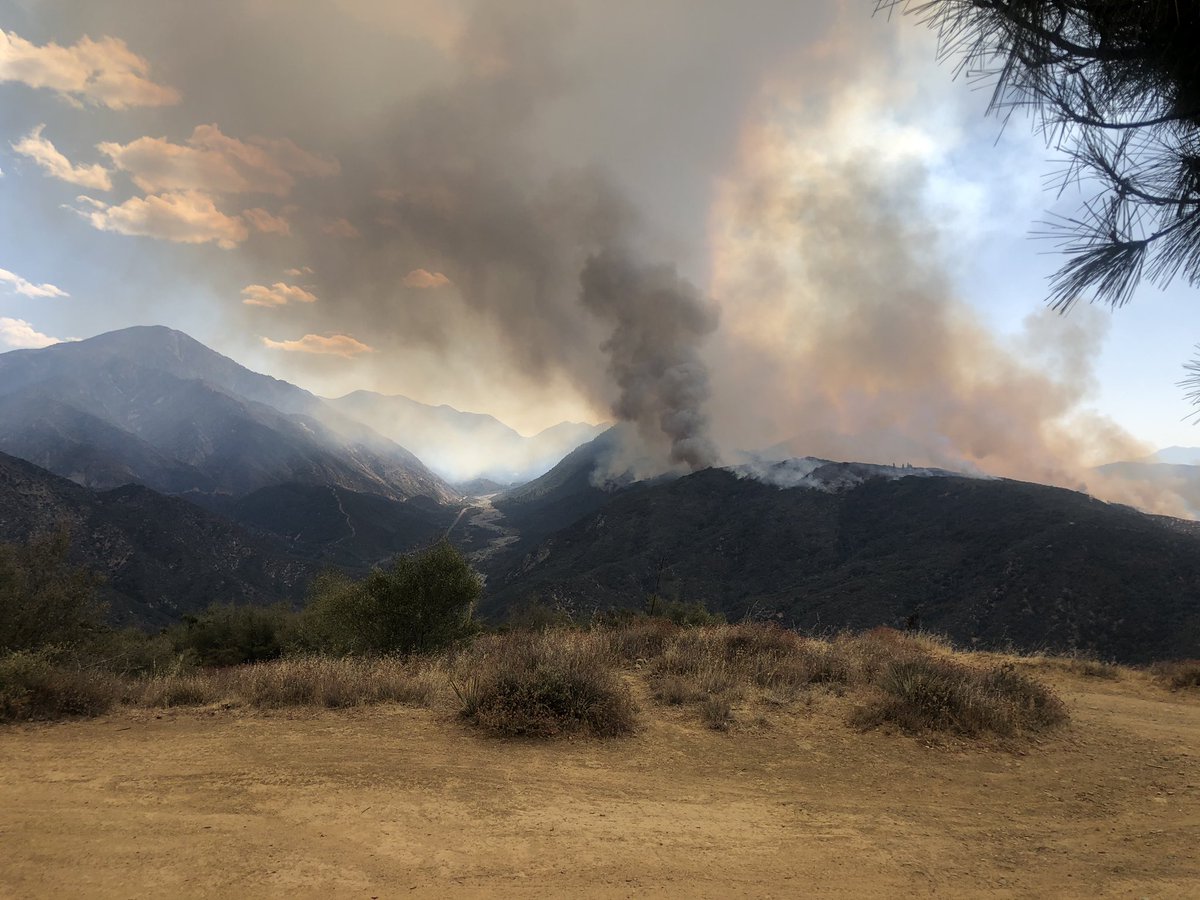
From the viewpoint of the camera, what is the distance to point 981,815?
4.64m

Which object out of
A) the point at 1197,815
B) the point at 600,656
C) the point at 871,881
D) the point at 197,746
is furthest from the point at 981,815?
the point at 197,746

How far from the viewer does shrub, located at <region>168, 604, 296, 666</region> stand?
29641 millimetres

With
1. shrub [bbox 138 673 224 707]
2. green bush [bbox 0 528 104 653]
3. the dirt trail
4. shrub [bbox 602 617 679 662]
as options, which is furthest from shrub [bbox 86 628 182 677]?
the dirt trail

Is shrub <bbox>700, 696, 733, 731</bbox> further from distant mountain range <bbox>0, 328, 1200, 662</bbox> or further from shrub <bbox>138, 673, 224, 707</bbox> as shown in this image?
distant mountain range <bbox>0, 328, 1200, 662</bbox>

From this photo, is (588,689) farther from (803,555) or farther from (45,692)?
(803,555)

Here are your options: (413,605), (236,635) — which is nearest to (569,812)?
(413,605)

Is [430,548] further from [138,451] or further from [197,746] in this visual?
[138,451]

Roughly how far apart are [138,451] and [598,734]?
243 m

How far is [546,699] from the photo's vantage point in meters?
6.34

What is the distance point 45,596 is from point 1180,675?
29.0m

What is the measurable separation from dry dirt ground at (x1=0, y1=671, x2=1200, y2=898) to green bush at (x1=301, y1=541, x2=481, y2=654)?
11585 mm

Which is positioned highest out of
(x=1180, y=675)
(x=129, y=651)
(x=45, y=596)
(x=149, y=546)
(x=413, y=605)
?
(x=1180, y=675)

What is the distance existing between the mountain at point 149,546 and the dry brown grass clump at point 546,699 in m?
67.4

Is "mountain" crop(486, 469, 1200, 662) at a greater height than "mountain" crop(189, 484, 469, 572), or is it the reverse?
"mountain" crop(486, 469, 1200, 662)
